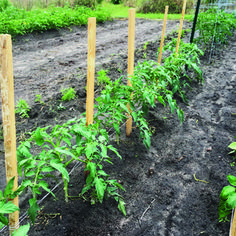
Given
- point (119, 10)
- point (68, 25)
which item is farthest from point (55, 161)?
point (119, 10)

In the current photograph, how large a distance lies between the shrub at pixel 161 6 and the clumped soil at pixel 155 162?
8.97m

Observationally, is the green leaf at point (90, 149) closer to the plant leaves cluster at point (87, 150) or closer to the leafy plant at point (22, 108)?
the plant leaves cluster at point (87, 150)

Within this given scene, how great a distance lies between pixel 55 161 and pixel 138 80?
1309 millimetres

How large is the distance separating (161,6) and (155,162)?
41.9 feet

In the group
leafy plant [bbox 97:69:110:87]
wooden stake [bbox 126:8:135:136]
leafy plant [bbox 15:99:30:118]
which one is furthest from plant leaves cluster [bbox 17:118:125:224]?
leafy plant [bbox 97:69:110:87]

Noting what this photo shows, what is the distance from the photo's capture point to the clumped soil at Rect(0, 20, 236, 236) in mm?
1901

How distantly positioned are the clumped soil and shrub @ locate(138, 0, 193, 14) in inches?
353

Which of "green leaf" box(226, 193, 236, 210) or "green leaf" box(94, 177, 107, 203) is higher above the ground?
"green leaf" box(226, 193, 236, 210)

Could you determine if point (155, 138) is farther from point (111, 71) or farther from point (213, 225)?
point (111, 71)

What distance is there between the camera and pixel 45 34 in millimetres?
7418

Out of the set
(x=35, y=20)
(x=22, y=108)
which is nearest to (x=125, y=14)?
(x=35, y=20)

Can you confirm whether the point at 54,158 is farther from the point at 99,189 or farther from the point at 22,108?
the point at 22,108

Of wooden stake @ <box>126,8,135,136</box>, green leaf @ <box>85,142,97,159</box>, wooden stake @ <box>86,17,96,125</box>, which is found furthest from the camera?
wooden stake @ <box>126,8,135,136</box>

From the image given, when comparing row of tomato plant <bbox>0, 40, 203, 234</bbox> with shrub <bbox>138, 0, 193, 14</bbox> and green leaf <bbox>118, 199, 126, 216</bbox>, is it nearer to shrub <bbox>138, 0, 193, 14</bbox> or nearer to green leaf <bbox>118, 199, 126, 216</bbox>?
green leaf <bbox>118, 199, 126, 216</bbox>
